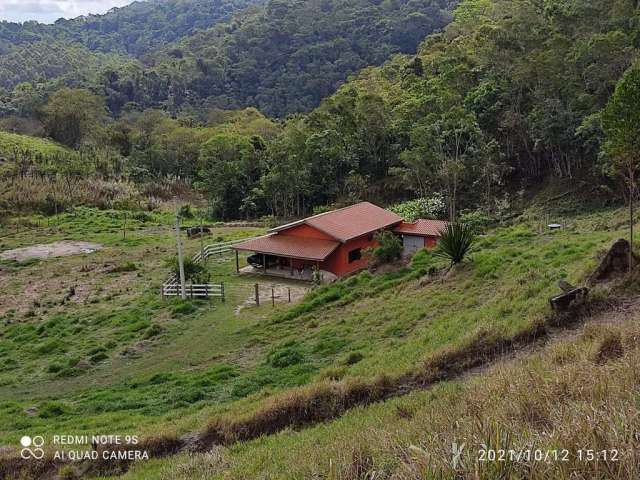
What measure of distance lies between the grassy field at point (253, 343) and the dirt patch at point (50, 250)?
7133 mm

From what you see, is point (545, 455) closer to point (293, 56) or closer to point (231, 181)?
point (231, 181)

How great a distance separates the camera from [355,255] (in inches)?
995

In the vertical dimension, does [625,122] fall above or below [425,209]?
above

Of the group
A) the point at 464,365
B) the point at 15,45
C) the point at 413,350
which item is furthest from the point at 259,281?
the point at 15,45

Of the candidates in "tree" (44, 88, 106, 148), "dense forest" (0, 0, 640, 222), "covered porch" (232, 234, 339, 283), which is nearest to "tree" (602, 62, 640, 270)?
"dense forest" (0, 0, 640, 222)

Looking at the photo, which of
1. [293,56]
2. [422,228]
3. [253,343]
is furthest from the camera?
[293,56]

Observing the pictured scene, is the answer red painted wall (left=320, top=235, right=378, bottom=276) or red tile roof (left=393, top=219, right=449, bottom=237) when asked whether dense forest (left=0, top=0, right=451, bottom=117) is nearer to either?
red tile roof (left=393, top=219, right=449, bottom=237)

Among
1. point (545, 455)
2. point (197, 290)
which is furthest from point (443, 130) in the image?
point (545, 455)

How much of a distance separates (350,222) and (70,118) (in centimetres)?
5947

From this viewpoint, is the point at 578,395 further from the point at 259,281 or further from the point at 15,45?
the point at 15,45

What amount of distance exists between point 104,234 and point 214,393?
93.2 feet

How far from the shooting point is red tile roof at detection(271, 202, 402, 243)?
24.8 meters

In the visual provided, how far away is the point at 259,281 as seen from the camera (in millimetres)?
24172

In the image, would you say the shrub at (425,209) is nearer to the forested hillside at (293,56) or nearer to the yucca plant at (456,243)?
the yucca plant at (456,243)
